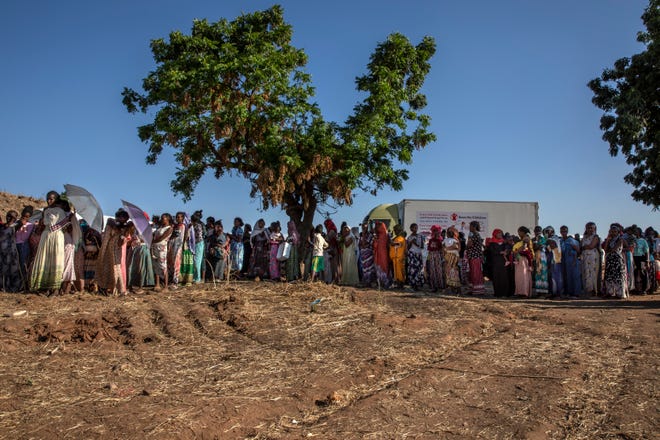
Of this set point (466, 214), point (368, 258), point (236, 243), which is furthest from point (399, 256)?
point (466, 214)

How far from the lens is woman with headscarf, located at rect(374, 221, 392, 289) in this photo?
13539mm

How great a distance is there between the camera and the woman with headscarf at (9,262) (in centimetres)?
1034

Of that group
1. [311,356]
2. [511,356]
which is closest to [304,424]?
[311,356]

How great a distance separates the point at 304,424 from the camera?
3.80 m

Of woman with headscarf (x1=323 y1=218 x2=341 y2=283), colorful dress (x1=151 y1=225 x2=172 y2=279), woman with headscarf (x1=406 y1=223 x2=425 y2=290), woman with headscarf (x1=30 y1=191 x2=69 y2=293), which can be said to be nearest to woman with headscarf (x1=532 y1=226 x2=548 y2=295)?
woman with headscarf (x1=406 y1=223 x2=425 y2=290)

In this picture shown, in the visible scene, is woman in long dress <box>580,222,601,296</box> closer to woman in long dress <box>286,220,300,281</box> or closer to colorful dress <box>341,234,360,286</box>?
colorful dress <box>341,234,360,286</box>

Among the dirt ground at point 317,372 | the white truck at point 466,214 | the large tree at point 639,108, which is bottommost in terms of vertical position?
the dirt ground at point 317,372

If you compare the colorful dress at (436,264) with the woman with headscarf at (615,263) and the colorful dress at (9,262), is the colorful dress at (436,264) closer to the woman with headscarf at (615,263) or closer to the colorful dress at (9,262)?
the woman with headscarf at (615,263)

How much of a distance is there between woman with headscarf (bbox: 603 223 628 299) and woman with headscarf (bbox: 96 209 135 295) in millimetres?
10116

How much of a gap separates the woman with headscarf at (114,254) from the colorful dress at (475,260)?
738 centimetres

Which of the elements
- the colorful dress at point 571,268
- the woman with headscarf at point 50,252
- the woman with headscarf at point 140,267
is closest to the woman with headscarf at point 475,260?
the colorful dress at point 571,268

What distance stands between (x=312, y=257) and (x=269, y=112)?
4.03 meters

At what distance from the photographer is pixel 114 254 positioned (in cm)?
970

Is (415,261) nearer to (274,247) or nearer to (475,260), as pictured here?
(475,260)
